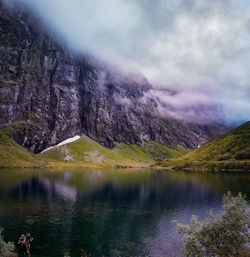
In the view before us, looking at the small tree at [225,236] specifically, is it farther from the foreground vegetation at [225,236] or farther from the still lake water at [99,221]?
the still lake water at [99,221]

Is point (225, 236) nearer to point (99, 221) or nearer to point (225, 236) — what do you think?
point (225, 236)

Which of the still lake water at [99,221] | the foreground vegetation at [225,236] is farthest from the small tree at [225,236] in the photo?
the still lake water at [99,221]

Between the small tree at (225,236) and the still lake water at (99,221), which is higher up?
the small tree at (225,236)

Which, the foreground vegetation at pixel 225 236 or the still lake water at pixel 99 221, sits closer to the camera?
the foreground vegetation at pixel 225 236

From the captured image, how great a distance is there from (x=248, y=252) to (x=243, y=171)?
195 metres

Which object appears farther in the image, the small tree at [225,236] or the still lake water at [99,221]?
the still lake water at [99,221]

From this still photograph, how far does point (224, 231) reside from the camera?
25000 millimetres

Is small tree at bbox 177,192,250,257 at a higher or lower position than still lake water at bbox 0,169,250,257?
higher

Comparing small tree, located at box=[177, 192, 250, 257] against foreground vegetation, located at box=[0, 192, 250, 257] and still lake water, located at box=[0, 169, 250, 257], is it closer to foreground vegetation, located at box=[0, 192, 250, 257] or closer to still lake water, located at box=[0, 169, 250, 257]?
foreground vegetation, located at box=[0, 192, 250, 257]

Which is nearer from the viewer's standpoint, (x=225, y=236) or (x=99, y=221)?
(x=225, y=236)

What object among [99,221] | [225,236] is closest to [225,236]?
[225,236]

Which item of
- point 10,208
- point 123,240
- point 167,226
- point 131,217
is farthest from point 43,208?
point 167,226

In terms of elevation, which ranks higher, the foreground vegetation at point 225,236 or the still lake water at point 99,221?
the foreground vegetation at point 225,236

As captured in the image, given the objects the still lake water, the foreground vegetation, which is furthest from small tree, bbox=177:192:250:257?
the still lake water
